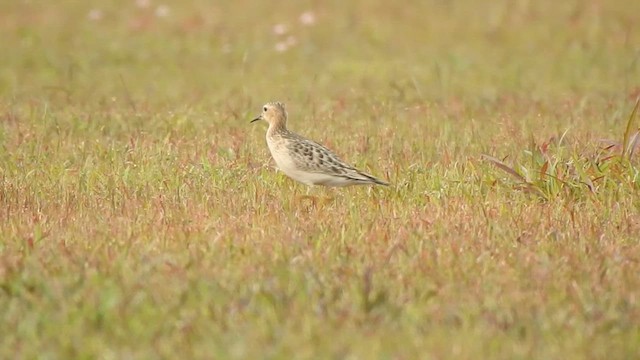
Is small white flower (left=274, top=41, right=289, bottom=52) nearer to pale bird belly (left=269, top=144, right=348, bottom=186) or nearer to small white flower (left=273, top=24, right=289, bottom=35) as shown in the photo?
small white flower (left=273, top=24, right=289, bottom=35)

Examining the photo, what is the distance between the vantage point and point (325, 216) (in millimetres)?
7840

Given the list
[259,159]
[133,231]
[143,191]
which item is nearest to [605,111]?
[259,159]

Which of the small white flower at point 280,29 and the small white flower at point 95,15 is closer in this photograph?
the small white flower at point 280,29

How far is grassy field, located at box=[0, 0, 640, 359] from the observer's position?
5.58 metres

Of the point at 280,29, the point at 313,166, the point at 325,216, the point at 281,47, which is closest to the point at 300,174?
the point at 313,166

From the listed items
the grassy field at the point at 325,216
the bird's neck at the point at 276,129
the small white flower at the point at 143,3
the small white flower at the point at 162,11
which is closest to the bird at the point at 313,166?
the grassy field at the point at 325,216

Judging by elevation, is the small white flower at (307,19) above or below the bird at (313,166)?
below

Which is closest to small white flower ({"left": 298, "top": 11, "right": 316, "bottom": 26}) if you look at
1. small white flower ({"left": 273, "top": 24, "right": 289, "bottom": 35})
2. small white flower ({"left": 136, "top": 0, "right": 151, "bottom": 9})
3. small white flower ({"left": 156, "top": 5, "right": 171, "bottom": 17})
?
small white flower ({"left": 273, "top": 24, "right": 289, "bottom": 35})

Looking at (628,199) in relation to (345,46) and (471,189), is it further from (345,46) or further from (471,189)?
(345,46)

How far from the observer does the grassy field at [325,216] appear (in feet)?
18.3

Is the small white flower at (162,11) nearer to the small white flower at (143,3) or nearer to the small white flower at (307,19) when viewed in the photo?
the small white flower at (143,3)

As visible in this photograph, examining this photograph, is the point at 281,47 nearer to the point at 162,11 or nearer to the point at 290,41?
the point at 290,41

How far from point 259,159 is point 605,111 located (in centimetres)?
410

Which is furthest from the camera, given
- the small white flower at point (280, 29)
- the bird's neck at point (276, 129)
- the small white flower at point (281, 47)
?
the small white flower at point (280, 29)
